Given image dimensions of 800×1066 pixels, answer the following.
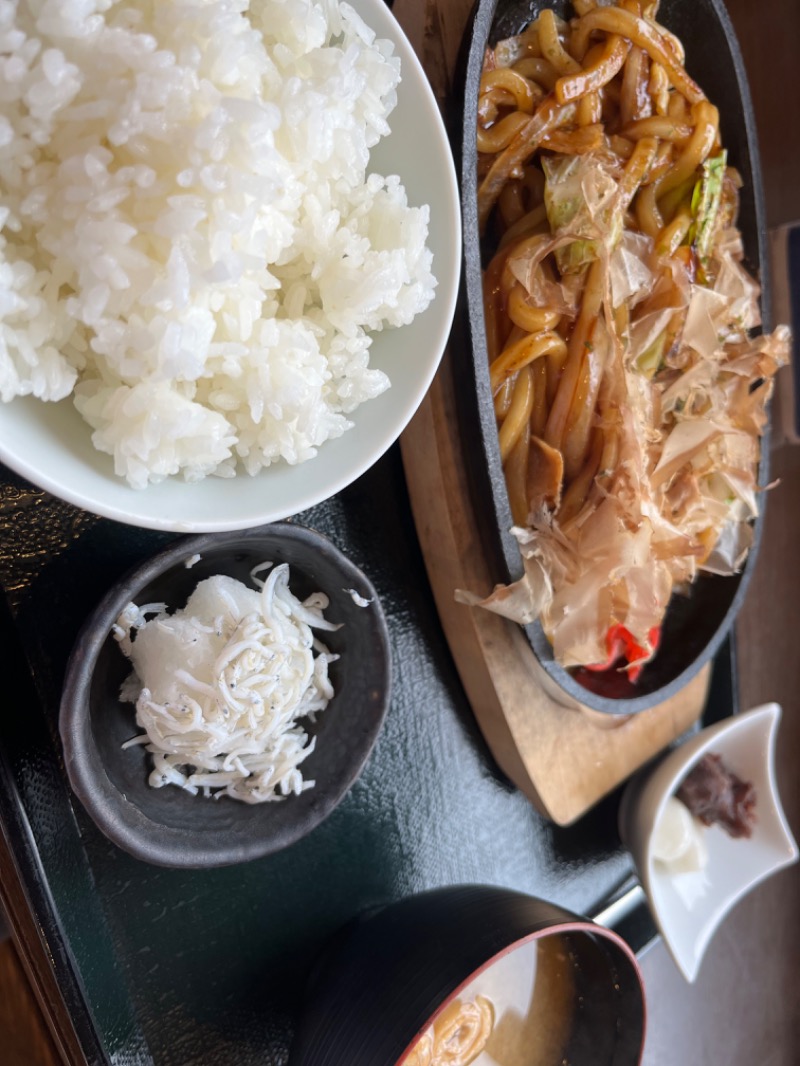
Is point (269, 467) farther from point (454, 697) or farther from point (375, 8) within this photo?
point (454, 697)

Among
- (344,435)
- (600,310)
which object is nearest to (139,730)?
(344,435)

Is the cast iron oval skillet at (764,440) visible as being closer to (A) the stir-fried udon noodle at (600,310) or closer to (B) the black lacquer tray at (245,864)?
(A) the stir-fried udon noodle at (600,310)

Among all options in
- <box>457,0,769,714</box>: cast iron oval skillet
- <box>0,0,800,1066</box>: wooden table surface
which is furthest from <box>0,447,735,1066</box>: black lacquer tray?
<box>0,0,800,1066</box>: wooden table surface

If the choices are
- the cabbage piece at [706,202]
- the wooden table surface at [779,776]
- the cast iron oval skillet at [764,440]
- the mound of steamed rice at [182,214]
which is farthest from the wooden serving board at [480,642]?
the wooden table surface at [779,776]

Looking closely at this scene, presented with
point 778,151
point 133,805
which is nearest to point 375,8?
point 133,805

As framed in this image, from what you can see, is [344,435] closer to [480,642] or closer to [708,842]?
[480,642]
